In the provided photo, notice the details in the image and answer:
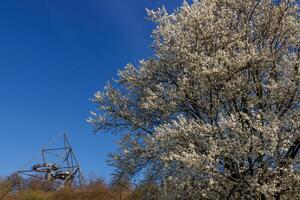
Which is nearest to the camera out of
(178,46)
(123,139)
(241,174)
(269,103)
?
(241,174)

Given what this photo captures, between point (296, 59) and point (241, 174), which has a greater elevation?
point (296, 59)

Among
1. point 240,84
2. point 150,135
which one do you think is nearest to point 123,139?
point 150,135

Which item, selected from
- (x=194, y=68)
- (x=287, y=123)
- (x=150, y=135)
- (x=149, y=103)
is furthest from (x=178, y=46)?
(x=287, y=123)

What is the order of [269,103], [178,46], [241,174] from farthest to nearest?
[178,46]
[269,103]
[241,174]

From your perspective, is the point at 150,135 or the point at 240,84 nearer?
the point at 240,84

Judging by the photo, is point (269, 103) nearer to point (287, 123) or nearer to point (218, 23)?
point (287, 123)

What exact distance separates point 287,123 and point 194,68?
18.8ft

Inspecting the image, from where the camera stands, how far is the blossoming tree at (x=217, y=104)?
71.5 feet

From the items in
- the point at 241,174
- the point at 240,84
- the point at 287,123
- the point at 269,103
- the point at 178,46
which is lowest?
the point at 241,174

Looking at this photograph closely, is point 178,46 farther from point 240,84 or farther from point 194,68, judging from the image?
point 240,84

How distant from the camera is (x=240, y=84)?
25.2m

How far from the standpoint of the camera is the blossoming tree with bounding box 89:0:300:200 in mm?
21797

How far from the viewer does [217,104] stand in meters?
25.0

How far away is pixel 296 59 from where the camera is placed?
81.4ft
